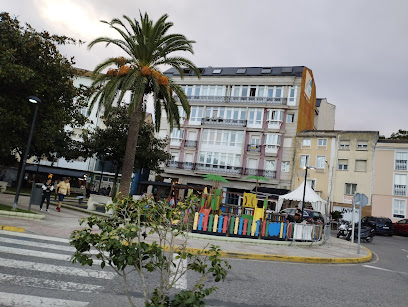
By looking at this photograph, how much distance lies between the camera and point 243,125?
4256 cm

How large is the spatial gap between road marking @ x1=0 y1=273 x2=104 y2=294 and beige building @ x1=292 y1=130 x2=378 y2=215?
36426 mm

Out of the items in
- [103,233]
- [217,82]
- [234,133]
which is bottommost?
[103,233]

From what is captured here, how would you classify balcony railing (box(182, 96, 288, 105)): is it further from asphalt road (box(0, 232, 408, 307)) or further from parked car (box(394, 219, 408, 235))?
asphalt road (box(0, 232, 408, 307))

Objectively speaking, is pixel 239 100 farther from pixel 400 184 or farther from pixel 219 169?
pixel 400 184

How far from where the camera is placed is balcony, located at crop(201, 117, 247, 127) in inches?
1686

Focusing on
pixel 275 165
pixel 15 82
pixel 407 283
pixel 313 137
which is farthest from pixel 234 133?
pixel 407 283

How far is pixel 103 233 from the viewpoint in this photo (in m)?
3.26

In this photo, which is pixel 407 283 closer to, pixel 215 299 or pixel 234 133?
pixel 215 299

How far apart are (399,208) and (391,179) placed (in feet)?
11.2

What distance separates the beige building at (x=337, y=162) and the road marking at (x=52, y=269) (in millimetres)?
35592

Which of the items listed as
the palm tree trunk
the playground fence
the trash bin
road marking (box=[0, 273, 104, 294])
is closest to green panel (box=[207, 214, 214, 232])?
the playground fence

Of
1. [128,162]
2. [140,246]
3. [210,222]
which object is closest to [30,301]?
[140,246]

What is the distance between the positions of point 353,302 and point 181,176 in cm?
3848

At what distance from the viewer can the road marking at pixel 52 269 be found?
243 inches
